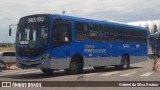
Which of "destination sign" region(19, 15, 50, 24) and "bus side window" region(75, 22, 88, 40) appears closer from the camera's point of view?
"destination sign" region(19, 15, 50, 24)

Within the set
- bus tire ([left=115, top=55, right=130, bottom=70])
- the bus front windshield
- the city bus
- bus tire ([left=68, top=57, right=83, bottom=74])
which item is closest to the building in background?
bus tire ([left=115, top=55, right=130, bottom=70])

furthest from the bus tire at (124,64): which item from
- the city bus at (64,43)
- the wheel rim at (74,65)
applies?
the wheel rim at (74,65)

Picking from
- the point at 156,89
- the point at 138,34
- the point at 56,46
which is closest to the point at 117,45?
the point at 138,34

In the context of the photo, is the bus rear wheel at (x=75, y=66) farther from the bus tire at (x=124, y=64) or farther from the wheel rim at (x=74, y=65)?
the bus tire at (x=124, y=64)

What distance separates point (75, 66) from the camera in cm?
2128

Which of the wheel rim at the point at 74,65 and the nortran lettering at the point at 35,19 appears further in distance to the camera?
the wheel rim at the point at 74,65

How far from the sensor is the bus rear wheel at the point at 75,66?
2095cm

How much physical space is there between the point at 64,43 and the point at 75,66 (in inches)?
67.7

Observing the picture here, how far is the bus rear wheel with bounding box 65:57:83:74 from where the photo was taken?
21.0 meters

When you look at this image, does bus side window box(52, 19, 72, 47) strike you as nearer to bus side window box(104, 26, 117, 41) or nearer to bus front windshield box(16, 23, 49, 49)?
bus front windshield box(16, 23, 49, 49)

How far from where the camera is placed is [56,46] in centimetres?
1967

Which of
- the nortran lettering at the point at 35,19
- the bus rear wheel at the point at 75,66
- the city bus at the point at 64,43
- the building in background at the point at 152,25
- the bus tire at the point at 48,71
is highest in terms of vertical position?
the building in background at the point at 152,25

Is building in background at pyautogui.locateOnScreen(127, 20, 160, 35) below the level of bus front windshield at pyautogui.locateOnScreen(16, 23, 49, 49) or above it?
above

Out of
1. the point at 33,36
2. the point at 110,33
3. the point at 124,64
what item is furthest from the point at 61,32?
the point at 124,64
